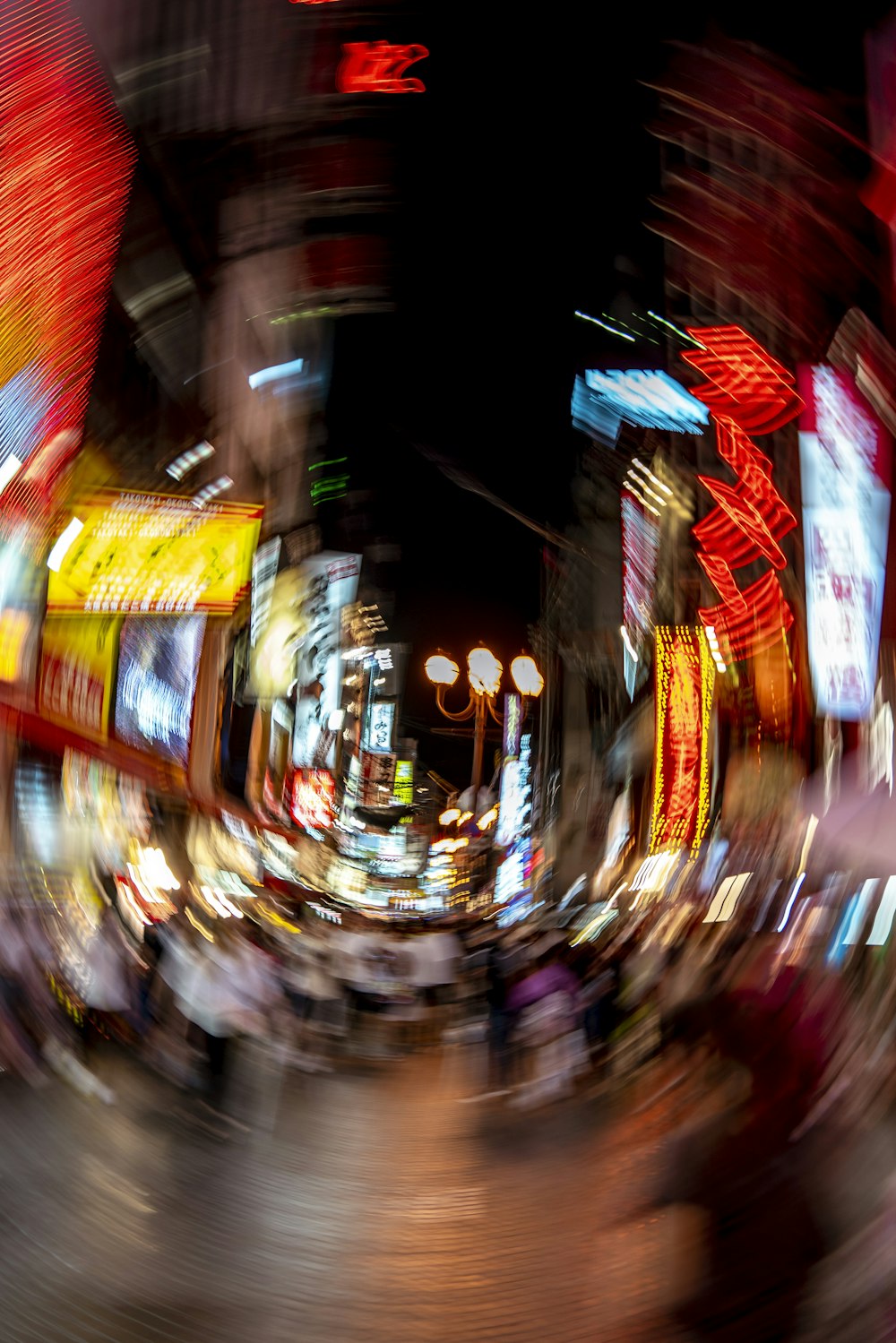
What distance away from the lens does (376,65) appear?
830 cm

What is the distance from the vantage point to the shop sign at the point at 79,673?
782 centimetres

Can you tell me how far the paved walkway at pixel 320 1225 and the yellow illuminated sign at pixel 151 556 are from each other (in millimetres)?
4170

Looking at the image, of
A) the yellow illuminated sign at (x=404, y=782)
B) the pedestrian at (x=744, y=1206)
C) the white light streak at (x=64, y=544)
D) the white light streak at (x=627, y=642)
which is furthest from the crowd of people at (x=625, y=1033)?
the yellow illuminated sign at (x=404, y=782)

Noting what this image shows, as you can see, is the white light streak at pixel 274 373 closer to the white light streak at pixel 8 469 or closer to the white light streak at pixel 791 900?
the white light streak at pixel 8 469

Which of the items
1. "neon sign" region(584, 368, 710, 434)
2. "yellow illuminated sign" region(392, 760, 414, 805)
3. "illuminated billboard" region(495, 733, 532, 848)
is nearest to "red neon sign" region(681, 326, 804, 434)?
"neon sign" region(584, 368, 710, 434)

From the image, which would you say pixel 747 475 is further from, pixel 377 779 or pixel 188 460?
pixel 377 779

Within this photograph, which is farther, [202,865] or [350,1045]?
[202,865]

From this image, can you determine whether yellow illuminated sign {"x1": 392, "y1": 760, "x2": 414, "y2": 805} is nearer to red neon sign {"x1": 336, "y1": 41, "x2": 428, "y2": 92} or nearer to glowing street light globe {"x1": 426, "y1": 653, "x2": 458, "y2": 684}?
glowing street light globe {"x1": 426, "y1": 653, "x2": 458, "y2": 684}

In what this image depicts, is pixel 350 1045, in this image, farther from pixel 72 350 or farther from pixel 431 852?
pixel 431 852

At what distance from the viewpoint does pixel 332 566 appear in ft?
81.6

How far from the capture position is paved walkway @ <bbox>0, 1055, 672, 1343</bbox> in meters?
3.13

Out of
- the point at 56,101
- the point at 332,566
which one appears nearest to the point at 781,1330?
the point at 56,101

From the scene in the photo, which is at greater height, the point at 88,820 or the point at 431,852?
the point at 88,820

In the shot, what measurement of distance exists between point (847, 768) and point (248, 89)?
25.5ft
